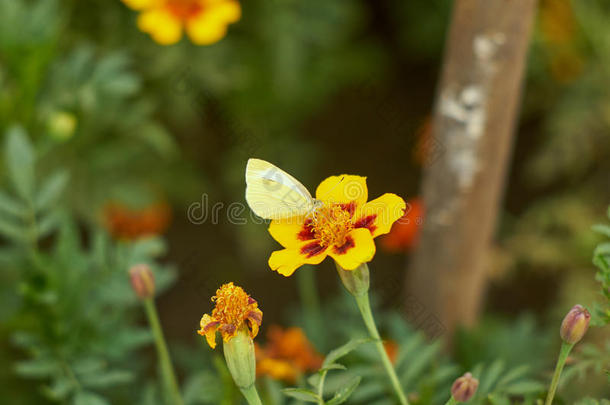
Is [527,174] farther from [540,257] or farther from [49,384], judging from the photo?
[49,384]

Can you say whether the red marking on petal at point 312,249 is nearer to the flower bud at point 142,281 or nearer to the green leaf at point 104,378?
the flower bud at point 142,281

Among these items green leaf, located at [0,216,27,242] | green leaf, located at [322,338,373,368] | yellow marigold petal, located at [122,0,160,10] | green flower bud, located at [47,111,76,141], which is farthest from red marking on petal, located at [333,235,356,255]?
yellow marigold petal, located at [122,0,160,10]

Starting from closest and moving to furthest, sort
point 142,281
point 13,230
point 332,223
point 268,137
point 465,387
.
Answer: point 465,387, point 332,223, point 142,281, point 13,230, point 268,137

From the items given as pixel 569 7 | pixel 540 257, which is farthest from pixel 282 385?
pixel 569 7

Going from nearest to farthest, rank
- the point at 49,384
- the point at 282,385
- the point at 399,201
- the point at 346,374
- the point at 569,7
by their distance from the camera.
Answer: the point at 399,201 < the point at 346,374 < the point at 282,385 < the point at 49,384 < the point at 569,7

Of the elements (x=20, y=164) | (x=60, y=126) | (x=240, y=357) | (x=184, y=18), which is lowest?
(x=240, y=357)

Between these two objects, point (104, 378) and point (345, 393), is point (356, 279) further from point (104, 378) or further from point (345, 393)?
point (104, 378)

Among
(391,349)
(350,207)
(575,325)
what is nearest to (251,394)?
(350,207)
